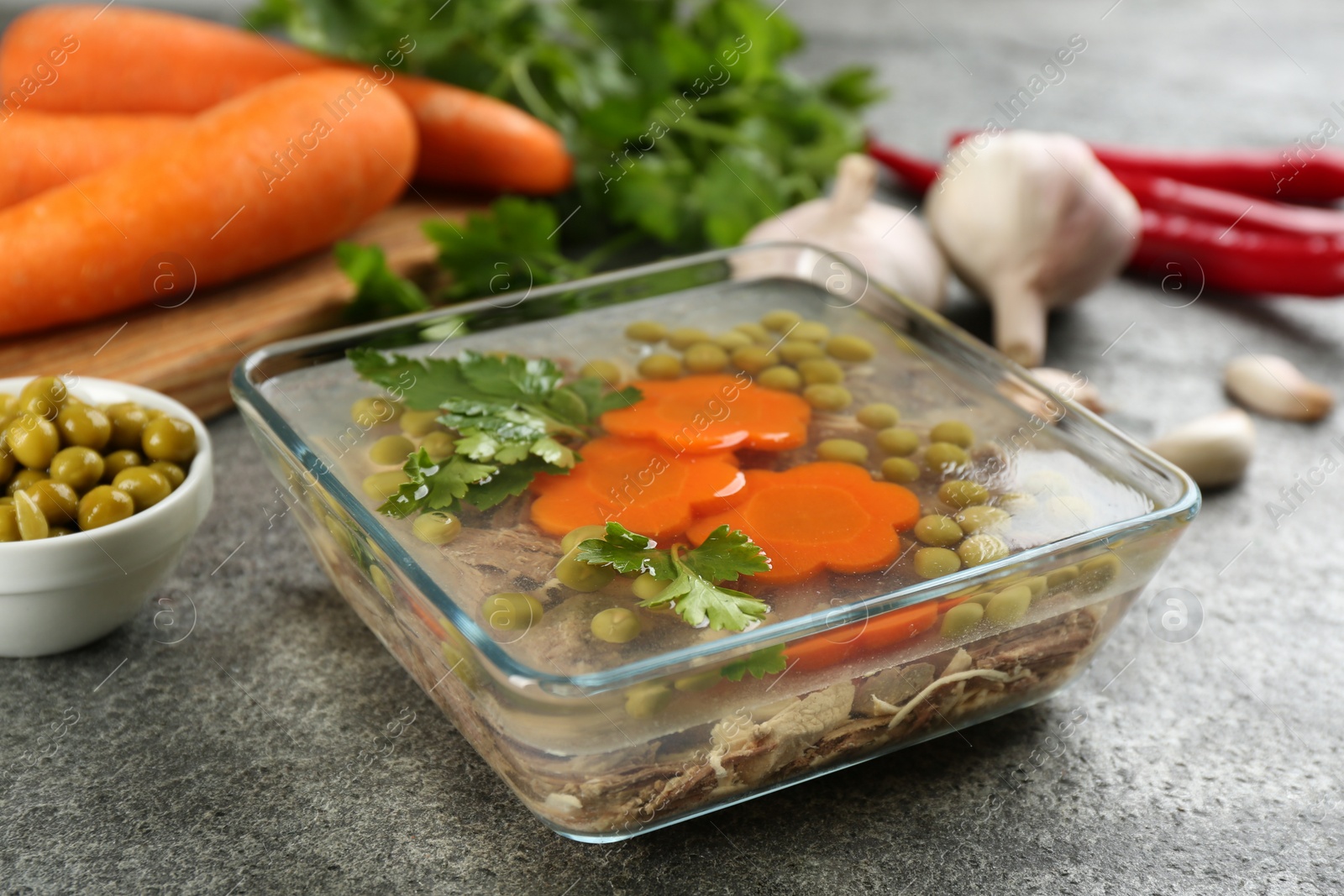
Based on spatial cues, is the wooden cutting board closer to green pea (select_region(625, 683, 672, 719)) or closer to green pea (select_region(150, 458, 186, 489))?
green pea (select_region(150, 458, 186, 489))

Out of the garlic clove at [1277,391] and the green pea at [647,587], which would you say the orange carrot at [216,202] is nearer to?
the green pea at [647,587]

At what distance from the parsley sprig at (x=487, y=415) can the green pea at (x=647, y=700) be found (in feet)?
0.72

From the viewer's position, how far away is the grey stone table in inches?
31.2

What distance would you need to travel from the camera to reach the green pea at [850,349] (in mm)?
1078

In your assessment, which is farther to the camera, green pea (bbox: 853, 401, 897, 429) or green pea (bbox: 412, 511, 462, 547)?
green pea (bbox: 853, 401, 897, 429)

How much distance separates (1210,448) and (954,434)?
1.45ft

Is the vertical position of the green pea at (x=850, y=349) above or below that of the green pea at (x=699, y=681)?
below

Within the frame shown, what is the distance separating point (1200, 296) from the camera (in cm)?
170

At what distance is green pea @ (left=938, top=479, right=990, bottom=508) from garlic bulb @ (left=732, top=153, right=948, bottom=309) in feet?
1.78

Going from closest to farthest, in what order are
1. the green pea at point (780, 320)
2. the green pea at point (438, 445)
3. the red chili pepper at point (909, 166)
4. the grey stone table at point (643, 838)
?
the grey stone table at point (643, 838), the green pea at point (438, 445), the green pea at point (780, 320), the red chili pepper at point (909, 166)

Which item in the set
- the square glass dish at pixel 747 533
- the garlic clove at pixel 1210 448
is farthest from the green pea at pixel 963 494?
the garlic clove at pixel 1210 448

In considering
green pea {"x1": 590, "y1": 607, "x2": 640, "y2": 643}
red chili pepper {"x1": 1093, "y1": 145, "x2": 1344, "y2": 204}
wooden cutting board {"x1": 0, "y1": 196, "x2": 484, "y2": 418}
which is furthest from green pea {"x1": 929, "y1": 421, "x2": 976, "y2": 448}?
red chili pepper {"x1": 1093, "y1": 145, "x2": 1344, "y2": 204}

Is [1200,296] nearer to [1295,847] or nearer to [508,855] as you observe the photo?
[1295,847]

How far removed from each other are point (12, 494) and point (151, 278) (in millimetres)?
502
